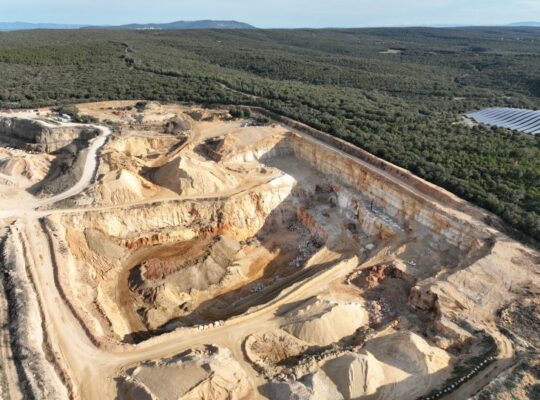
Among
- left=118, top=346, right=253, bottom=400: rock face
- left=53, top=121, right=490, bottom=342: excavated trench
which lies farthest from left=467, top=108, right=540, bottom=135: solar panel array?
left=118, top=346, right=253, bottom=400: rock face

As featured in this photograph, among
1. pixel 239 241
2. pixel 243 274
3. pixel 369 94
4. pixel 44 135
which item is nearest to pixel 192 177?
pixel 239 241

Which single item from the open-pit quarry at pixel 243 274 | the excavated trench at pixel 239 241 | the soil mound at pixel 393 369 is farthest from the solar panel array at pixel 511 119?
the soil mound at pixel 393 369

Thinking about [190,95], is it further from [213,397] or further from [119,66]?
[213,397]

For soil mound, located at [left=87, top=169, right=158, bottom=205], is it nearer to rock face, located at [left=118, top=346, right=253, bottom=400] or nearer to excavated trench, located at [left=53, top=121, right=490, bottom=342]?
excavated trench, located at [left=53, top=121, right=490, bottom=342]

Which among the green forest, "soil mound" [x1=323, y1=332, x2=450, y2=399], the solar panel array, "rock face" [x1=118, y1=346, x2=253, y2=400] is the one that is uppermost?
the green forest

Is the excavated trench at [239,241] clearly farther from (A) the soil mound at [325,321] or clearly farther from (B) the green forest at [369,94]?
(B) the green forest at [369,94]

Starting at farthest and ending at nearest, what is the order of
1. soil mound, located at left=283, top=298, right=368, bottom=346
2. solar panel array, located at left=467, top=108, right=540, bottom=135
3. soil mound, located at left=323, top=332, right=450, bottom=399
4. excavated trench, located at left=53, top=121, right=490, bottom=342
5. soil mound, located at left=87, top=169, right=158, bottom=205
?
solar panel array, located at left=467, top=108, right=540, bottom=135, soil mound, located at left=87, top=169, right=158, bottom=205, excavated trench, located at left=53, top=121, right=490, bottom=342, soil mound, located at left=283, top=298, right=368, bottom=346, soil mound, located at left=323, top=332, right=450, bottom=399

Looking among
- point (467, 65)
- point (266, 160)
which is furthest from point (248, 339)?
point (467, 65)
